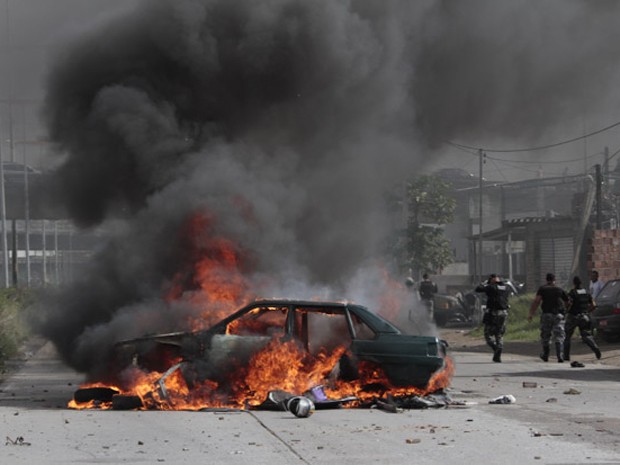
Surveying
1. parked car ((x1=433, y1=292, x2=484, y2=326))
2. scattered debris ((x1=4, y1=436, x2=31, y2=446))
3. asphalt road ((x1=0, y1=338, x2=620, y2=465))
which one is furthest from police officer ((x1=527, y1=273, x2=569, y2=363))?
parked car ((x1=433, y1=292, x2=484, y2=326))

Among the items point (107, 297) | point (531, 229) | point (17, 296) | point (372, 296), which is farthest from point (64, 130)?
point (531, 229)

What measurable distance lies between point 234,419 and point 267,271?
486cm

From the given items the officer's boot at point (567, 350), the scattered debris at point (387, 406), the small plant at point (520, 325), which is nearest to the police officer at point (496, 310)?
the officer's boot at point (567, 350)

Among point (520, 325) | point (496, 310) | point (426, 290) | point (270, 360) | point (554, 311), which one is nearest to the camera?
point (270, 360)

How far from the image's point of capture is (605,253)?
2948 centimetres

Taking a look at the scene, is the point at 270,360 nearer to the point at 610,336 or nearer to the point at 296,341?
the point at 296,341

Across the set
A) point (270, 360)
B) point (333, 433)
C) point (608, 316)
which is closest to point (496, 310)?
point (608, 316)

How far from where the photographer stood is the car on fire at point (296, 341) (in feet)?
40.5

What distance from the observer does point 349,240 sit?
21.2m

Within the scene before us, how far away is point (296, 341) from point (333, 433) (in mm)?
2426

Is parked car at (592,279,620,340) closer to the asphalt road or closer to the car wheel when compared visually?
the car wheel

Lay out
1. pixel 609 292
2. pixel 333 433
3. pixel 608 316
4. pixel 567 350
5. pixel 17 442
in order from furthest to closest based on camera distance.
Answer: pixel 609 292, pixel 608 316, pixel 567 350, pixel 333 433, pixel 17 442

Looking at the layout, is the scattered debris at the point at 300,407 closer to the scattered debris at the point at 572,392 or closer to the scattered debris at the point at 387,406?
the scattered debris at the point at 387,406

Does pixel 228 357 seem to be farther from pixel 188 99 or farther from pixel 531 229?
pixel 531 229
